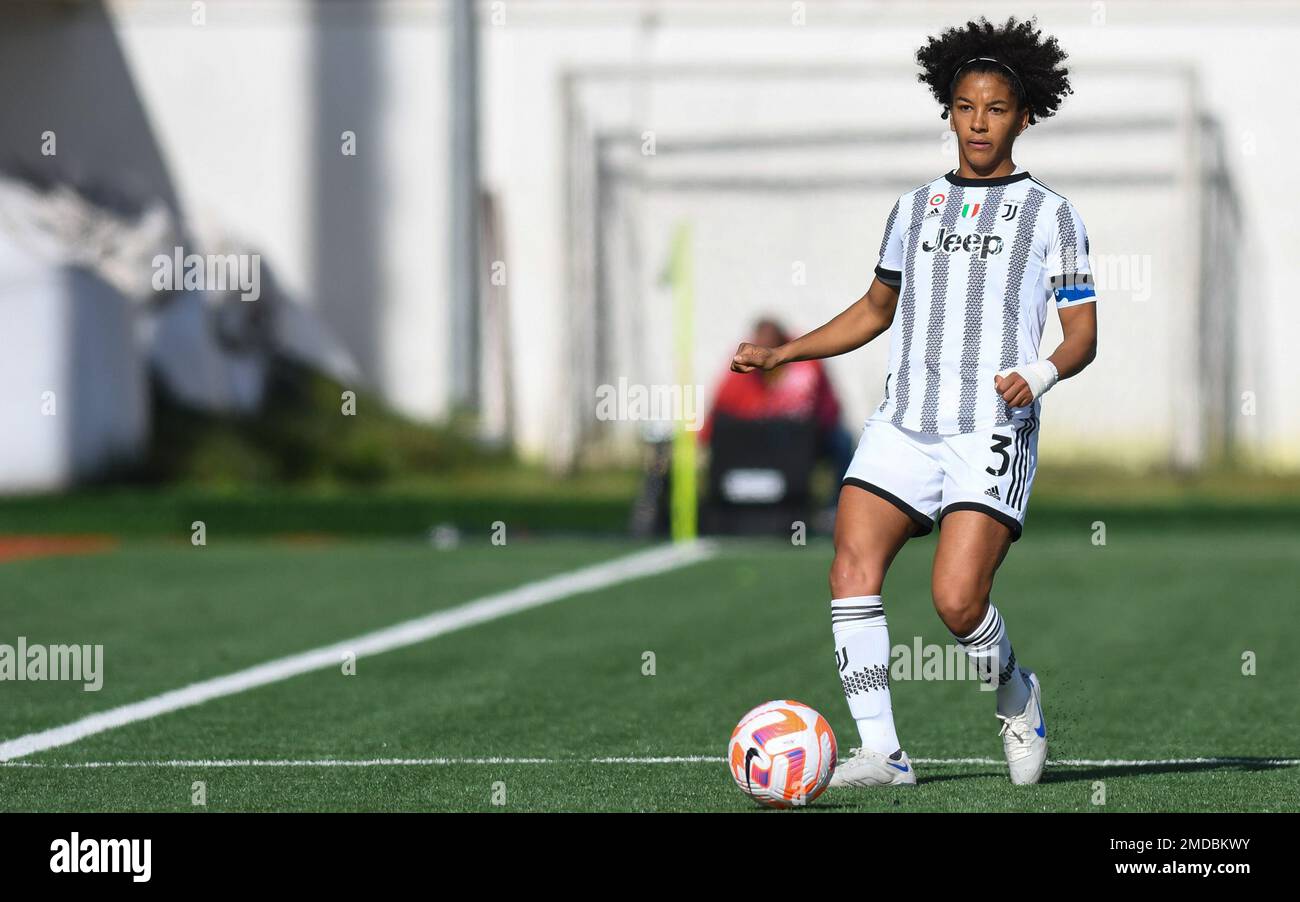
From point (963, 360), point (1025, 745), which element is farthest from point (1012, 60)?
point (1025, 745)

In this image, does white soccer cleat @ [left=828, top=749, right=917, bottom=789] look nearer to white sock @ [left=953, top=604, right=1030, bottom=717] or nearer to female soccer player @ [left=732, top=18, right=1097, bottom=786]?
female soccer player @ [left=732, top=18, right=1097, bottom=786]

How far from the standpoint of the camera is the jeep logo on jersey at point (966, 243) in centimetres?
606

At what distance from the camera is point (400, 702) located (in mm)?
Result: 8453

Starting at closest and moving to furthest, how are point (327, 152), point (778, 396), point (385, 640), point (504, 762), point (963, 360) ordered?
point (963, 360)
point (504, 762)
point (385, 640)
point (778, 396)
point (327, 152)

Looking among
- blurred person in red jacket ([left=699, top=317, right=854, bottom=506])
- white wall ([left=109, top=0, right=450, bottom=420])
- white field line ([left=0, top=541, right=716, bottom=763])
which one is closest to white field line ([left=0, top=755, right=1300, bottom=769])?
white field line ([left=0, top=541, right=716, bottom=763])

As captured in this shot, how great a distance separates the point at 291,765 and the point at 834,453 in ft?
34.3

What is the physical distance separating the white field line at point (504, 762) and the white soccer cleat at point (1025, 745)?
0.47 metres

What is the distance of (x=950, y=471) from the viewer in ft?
20.1

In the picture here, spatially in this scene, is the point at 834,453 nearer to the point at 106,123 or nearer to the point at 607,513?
the point at 607,513

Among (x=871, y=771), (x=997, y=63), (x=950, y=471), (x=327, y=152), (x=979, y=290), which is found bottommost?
(x=871, y=771)

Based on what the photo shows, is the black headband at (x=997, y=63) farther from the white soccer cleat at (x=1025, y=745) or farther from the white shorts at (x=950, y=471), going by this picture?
the white soccer cleat at (x=1025, y=745)

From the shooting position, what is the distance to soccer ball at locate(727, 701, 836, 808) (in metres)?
5.99

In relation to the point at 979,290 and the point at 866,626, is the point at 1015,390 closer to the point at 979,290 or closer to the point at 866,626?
the point at 979,290

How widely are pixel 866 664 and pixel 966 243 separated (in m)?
1.15
